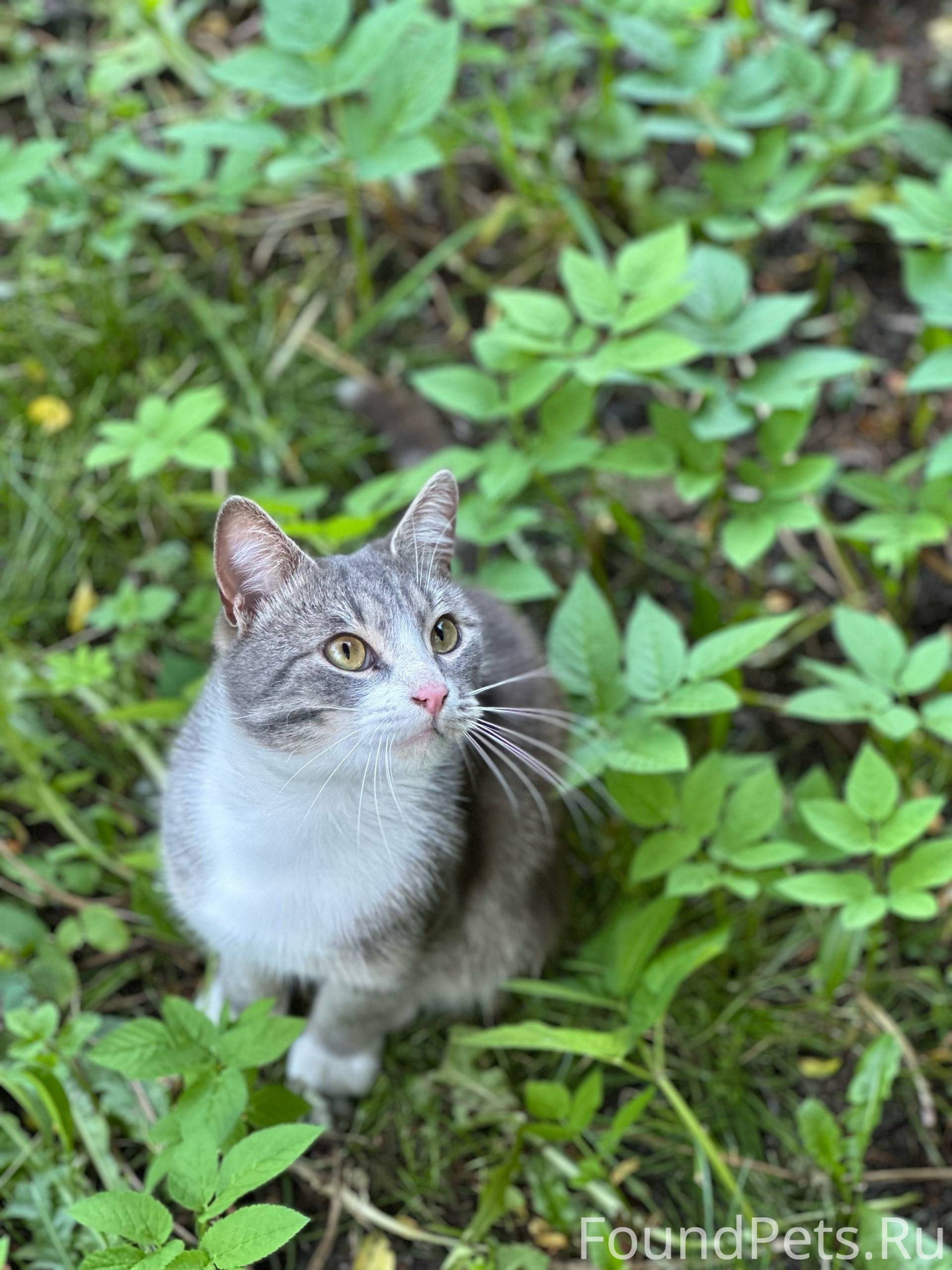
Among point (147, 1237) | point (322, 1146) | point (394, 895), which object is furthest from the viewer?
point (322, 1146)

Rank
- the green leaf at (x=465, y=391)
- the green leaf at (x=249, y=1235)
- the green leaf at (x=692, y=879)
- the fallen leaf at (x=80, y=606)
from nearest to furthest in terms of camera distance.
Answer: the green leaf at (x=249, y=1235)
the green leaf at (x=692, y=879)
the green leaf at (x=465, y=391)
the fallen leaf at (x=80, y=606)

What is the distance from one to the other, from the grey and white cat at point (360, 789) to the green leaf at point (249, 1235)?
22.3 inches

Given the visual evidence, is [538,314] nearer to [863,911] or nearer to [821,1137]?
[863,911]

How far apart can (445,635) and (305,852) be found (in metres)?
0.49

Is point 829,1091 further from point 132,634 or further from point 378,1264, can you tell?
point 132,634

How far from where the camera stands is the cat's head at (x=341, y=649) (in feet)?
7.04

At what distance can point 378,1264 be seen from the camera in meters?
2.68

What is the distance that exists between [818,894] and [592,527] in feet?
4.87

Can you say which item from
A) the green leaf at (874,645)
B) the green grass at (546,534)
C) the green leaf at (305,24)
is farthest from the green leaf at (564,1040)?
the green leaf at (305,24)

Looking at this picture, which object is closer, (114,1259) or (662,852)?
(114,1259)

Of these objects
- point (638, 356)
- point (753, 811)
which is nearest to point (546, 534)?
point (638, 356)

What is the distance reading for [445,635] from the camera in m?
2.36

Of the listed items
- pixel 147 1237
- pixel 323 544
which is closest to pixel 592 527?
pixel 323 544

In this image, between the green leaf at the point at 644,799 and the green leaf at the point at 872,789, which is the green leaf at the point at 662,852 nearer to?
the green leaf at the point at 644,799
